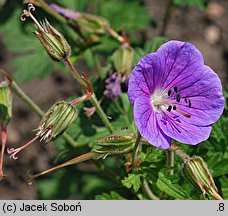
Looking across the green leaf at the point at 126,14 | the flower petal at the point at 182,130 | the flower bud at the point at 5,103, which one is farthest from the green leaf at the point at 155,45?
the flower bud at the point at 5,103

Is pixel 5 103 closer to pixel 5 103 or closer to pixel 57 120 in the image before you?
pixel 5 103

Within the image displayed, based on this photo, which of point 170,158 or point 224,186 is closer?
point 170,158

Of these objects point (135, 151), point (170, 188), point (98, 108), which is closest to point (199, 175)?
point (170, 188)

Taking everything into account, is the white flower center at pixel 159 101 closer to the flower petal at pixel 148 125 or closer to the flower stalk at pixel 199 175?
the flower petal at pixel 148 125

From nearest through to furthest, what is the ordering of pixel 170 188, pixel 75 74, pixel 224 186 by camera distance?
pixel 75 74
pixel 170 188
pixel 224 186

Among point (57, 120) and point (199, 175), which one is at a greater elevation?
point (57, 120)

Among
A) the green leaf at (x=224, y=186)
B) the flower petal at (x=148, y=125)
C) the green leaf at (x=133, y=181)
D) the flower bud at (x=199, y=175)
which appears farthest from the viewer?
the green leaf at (x=224, y=186)
